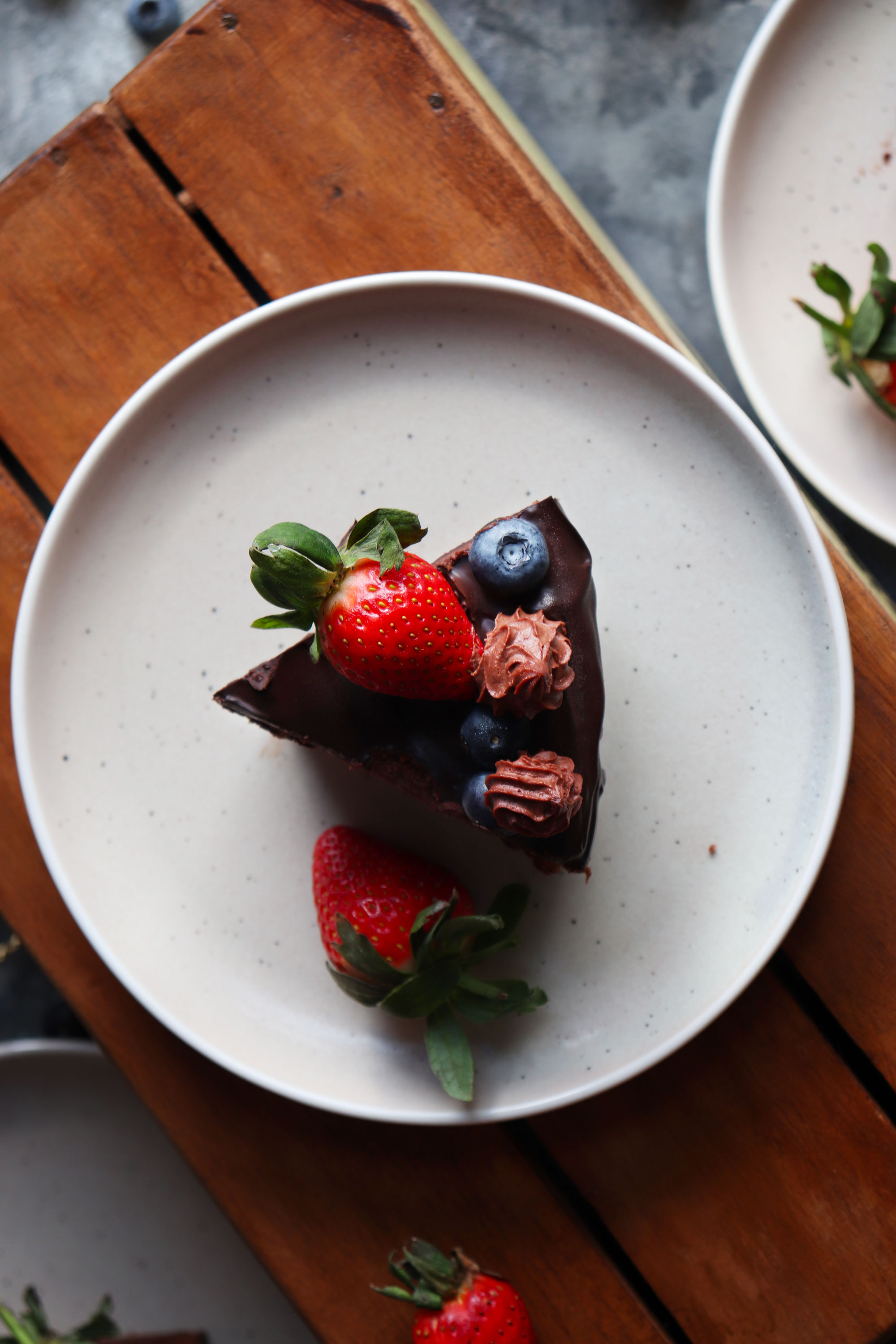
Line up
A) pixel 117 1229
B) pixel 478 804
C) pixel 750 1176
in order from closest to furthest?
pixel 478 804 < pixel 750 1176 < pixel 117 1229

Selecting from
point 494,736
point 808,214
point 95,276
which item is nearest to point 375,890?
point 494,736

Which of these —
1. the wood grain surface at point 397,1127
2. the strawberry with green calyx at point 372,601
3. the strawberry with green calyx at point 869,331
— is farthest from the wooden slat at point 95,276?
the strawberry with green calyx at point 869,331

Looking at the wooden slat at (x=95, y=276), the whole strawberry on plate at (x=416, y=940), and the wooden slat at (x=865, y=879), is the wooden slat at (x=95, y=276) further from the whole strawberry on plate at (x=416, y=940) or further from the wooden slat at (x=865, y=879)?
the wooden slat at (x=865, y=879)

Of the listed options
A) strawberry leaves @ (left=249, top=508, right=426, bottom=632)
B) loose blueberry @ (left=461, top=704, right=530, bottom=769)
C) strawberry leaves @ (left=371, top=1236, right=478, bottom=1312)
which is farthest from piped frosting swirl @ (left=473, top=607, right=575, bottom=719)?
strawberry leaves @ (left=371, top=1236, right=478, bottom=1312)

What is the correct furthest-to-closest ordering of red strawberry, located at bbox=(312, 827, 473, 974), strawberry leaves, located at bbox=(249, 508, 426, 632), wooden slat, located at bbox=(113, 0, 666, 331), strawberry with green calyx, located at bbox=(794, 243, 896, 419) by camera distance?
1. strawberry with green calyx, located at bbox=(794, 243, 896, 419)
2. wooden slat, located at bbox=(113, 0, 666, 331)
3. red strawberry, located at bbox=(312, 827, 473, 974)
4. strawberry leaves, located at bbox=(249, 508, 426, 632)

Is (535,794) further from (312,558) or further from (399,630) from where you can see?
(312,558)

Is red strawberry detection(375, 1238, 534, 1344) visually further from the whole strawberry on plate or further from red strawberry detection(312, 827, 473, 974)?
red strawberry detection(312, 827, 473, 974)
